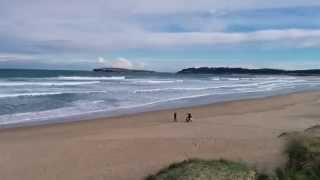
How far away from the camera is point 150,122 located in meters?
18.6

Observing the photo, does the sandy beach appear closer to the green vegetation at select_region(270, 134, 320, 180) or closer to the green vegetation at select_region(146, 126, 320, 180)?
the green vegetation at select_region(270, 134, 320, 180)

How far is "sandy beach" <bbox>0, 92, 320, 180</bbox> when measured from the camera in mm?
10023

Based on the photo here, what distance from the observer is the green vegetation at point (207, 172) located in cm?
535

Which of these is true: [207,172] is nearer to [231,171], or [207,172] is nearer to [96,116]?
[231,171]

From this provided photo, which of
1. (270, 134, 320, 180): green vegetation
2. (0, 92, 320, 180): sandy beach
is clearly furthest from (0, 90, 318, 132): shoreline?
(270, 134, 320, 180): green vegetation

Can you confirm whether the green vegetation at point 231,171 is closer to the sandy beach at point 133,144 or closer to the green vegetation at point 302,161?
the green vegetation at point 302,161

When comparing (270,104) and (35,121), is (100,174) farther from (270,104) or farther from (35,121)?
(270,104)

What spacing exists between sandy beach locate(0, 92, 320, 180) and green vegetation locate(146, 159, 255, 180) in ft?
8.25

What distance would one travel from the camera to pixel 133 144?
13219 millimetres

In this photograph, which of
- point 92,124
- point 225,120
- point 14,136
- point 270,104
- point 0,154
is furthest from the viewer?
point 270,104

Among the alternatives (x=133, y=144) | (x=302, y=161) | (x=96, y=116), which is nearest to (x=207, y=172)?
(x=302, y=161)

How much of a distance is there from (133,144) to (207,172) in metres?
7.91

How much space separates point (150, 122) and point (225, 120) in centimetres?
296

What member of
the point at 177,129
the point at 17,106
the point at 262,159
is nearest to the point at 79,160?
the point at 262,159
